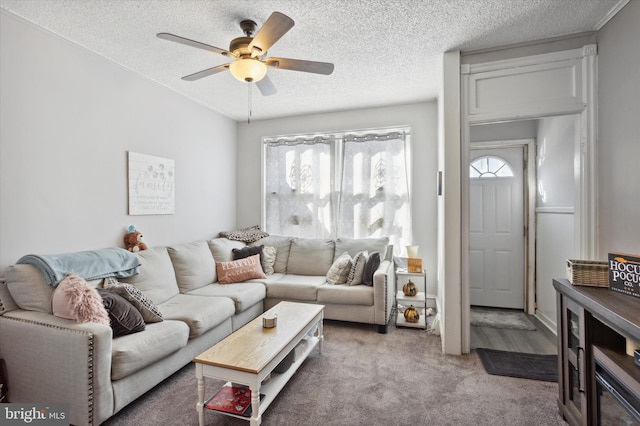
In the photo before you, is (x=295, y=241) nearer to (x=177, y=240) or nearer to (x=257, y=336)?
(x=177, y=240)

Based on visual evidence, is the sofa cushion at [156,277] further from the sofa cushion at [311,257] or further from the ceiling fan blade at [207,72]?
the ceiling fan blade at [207,72]

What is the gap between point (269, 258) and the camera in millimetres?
4164

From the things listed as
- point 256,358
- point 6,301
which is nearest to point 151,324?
point 6,301

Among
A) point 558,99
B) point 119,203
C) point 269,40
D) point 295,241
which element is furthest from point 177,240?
point 558,99

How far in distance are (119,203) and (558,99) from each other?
398cm

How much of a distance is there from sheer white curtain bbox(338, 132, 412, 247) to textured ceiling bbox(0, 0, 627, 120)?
3.60 ft

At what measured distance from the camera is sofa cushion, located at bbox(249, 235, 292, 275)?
4.20m

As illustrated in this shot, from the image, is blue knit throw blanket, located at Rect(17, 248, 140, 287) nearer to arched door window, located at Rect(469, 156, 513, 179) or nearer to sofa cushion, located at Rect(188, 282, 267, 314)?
sofa cushion, located at Rect(188, 282, 267, 314)

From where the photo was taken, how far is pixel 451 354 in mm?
2771

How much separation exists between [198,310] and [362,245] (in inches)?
83.7

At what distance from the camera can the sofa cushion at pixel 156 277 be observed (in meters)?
2.76

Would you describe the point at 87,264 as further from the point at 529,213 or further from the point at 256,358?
the point at 529,213

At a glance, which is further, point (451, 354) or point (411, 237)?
point (411, 237)

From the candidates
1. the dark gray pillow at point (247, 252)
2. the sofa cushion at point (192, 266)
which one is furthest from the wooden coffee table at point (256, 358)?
the dark gray pillow at point (247, 252)
